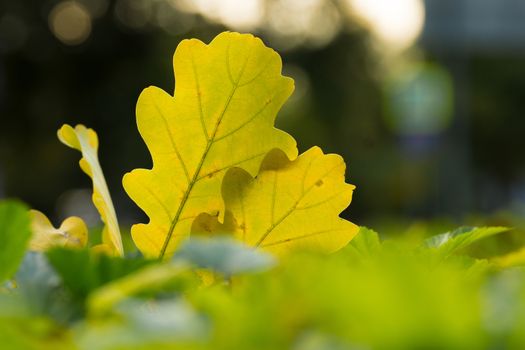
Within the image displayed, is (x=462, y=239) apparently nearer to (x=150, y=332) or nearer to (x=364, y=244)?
(x=364, y=244)

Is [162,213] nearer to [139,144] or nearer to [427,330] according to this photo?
[427,330]

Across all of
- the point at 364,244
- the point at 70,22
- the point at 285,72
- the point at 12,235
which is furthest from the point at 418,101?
the point at 12,235

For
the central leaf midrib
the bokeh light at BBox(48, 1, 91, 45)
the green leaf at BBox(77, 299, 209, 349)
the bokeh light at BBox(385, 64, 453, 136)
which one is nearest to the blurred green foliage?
the green leaf at BBox(77, 299, 209, 349)

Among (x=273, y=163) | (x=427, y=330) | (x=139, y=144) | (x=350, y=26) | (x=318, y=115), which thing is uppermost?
(x=350, y=26)

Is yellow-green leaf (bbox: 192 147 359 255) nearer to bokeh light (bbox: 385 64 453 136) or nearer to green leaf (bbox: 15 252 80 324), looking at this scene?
green leaf (bbox: 15 252 80 324)

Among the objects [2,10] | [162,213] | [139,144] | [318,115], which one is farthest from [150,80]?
[162,213]

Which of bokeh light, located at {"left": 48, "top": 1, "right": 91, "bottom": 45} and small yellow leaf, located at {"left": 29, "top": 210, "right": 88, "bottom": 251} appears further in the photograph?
bokeh light, located at {"left": 48, "top": 1, "right": 91, "bottom": 45}

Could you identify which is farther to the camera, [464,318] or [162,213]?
[162,213]
